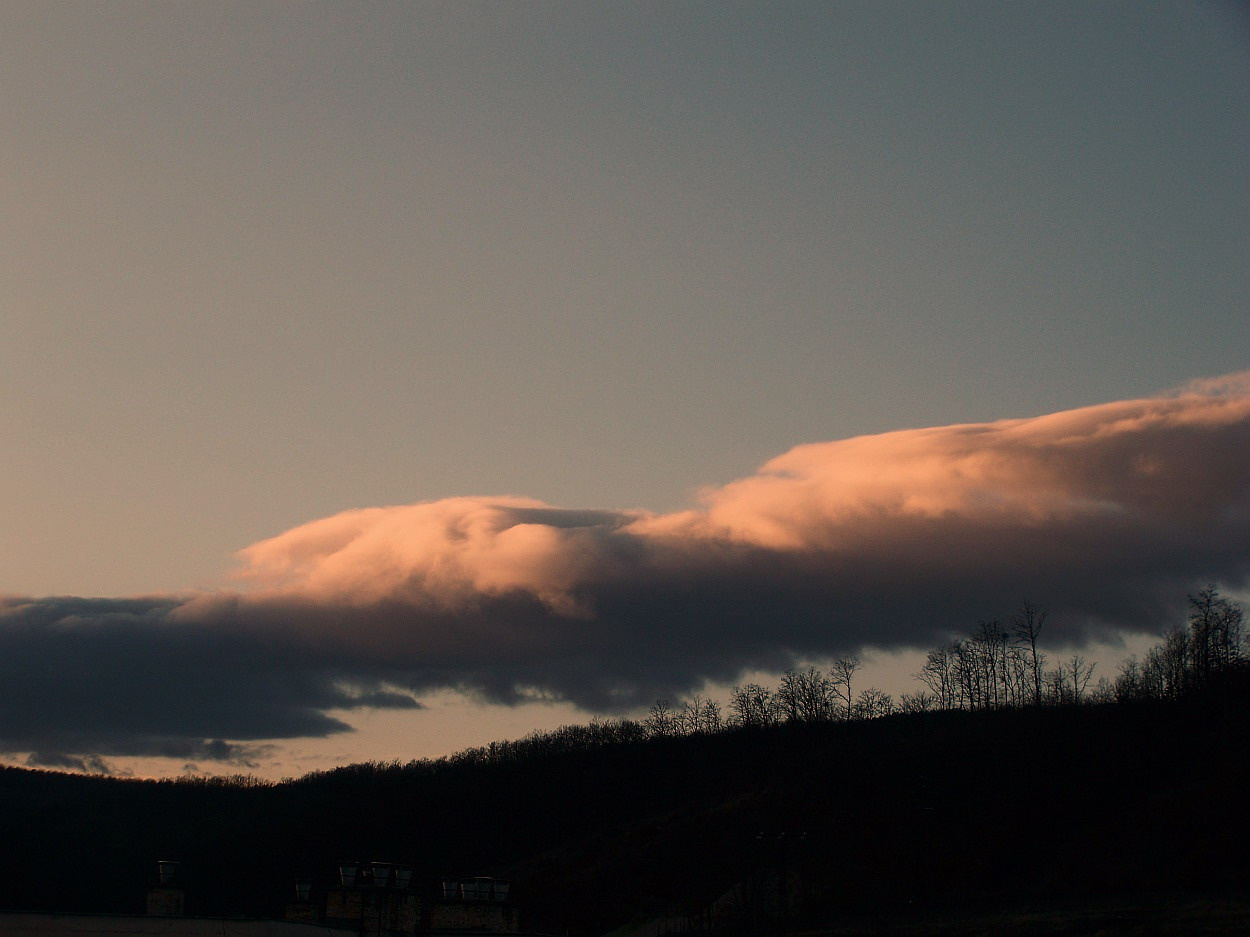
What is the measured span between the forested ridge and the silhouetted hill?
38 centimetres

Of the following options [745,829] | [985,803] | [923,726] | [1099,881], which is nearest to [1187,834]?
[1099,881]

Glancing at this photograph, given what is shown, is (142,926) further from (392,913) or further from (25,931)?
(392,913)

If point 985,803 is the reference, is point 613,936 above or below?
below

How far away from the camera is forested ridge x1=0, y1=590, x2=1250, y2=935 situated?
111 metres

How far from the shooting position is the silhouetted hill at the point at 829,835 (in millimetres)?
109562

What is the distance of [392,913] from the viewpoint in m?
45.4

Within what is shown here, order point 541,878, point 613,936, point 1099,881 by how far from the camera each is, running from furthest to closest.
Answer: point 541,878 < point 613,936 < point 1099,881

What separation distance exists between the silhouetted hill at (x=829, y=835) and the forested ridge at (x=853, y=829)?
1.23 feet

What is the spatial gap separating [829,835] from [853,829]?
2802mm

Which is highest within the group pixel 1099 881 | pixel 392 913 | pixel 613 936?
pixel 392 913

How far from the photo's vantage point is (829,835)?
134 m

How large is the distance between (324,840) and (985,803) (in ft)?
333

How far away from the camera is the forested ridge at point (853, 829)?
364ft

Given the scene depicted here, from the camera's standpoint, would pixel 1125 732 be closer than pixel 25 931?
No
